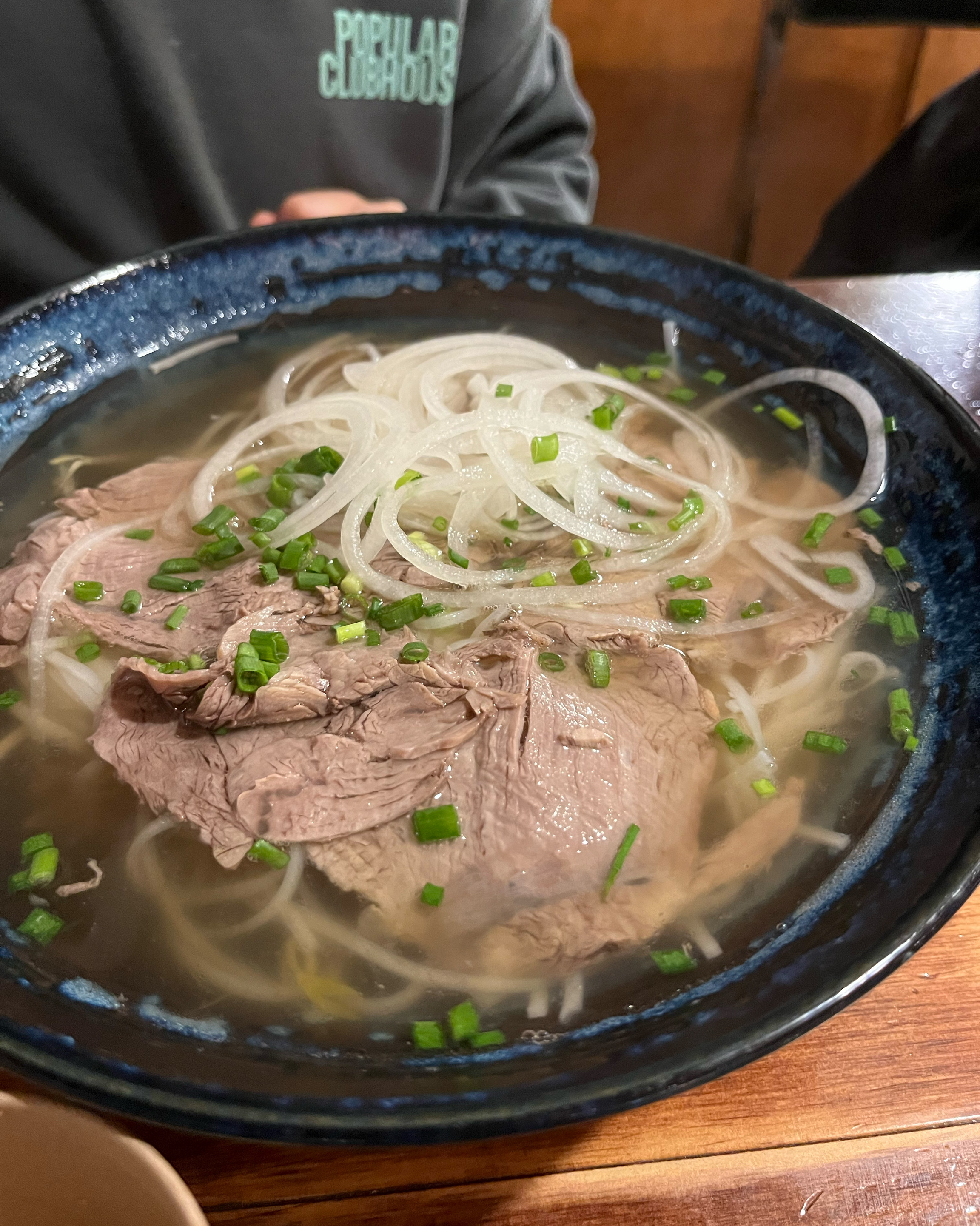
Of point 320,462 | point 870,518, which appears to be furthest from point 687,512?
point 320,462

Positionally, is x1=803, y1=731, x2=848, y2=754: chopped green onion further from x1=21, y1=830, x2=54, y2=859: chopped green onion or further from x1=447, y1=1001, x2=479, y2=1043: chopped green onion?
x1=21, y1=830, x2=54, y2=859: chopped green onion

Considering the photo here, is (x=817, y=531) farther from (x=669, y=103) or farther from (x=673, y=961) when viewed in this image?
(x=669, y=103)

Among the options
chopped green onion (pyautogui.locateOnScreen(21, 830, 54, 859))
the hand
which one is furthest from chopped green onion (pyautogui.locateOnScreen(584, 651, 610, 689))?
the hand

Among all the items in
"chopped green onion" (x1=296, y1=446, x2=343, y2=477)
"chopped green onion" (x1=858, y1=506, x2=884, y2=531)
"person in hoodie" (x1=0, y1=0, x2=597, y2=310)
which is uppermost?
"person in hoodie" (x1=0, y1=0, x2=597, y2=310)

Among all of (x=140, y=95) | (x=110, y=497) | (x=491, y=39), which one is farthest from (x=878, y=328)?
(x=140, y=95)

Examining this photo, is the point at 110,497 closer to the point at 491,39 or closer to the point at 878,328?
the point at 878,328

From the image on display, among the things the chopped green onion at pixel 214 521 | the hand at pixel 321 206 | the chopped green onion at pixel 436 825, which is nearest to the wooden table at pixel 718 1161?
the chopped green onion at pixel 436 825

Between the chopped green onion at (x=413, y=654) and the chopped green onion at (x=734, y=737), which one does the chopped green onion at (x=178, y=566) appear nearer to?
the chopped green onion at (x=413, y=654)

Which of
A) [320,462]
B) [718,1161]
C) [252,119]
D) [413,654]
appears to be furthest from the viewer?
[252,119]

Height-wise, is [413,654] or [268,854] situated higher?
[413,654]
